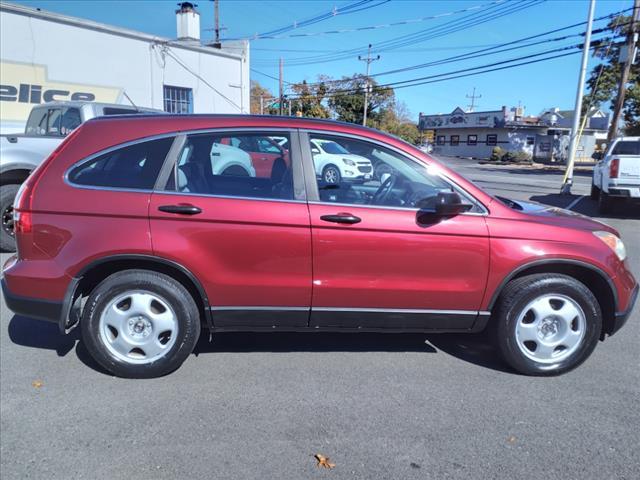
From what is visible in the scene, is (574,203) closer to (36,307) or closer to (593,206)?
(593,206)

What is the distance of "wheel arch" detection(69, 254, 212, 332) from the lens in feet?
10.2

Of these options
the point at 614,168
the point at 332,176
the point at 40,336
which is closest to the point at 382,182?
the point at 332,176

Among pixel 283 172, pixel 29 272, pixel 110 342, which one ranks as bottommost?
pixel 110 342

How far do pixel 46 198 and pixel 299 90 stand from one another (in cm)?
5799

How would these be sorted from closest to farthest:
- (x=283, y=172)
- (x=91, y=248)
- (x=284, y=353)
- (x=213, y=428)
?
1. (x=213, y=428)
2. (x=91, y=248)
3. (x=283, y=172)
4. (x=284, y=353)

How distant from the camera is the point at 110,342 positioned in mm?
3254

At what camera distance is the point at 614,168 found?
10172mm

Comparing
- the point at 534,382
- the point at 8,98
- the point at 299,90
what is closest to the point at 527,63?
the point at 8,98

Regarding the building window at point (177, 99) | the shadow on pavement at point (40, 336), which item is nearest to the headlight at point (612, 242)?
the shadow on pavement at point (40, 336)

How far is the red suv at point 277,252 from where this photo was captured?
3113mm

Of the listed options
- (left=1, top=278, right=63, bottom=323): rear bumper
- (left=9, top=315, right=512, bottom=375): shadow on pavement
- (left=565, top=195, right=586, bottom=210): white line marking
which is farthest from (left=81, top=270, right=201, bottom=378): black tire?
(left=565, top=195, right=586, bottom=210): white line marking

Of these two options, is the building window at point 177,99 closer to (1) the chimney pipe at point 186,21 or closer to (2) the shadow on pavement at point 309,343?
(1) the chimney pipe at point 186,21

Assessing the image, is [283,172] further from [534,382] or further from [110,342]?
[534,382]

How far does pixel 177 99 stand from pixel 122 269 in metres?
14.9
